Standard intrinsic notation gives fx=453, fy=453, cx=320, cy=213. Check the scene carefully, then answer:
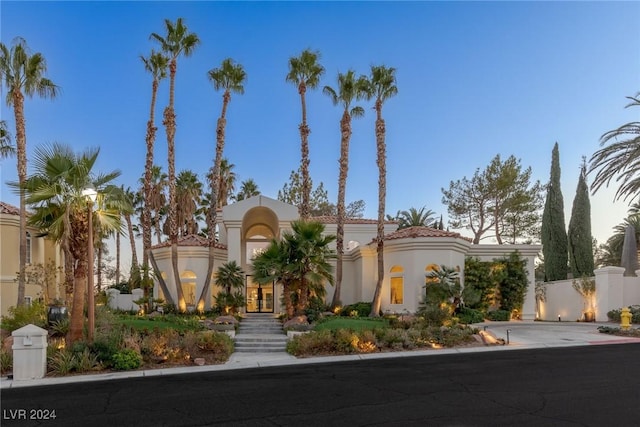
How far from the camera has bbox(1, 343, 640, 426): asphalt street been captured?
701 cm

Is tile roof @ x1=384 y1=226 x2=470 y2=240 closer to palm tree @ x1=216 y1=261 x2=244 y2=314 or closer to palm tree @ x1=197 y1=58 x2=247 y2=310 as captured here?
palm tree @ x1=216 y1=261 x2=244 y2=314

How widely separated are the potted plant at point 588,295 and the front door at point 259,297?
1858 cm

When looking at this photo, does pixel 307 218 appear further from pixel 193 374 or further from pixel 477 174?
pixel 477 174

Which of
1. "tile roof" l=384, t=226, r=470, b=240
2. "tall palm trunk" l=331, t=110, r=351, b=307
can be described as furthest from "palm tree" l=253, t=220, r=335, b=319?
"tile roof" l=384, t=226, r=470, b=240

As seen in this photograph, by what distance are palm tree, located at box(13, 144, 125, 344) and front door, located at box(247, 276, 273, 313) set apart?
613 inches

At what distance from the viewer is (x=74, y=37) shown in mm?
17672

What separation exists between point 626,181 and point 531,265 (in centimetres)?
771

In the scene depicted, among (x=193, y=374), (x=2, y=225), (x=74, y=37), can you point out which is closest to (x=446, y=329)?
(x=193, y=374)

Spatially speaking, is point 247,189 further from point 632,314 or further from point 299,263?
point 632,314

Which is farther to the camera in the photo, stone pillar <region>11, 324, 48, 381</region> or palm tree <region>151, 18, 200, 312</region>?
palm tree <region>151, 18, 200, 312</region>

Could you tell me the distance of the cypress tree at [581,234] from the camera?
33.3 meters

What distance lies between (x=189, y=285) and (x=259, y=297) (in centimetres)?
435

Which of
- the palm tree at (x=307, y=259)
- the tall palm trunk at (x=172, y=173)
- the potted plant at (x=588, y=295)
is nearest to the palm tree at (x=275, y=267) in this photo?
the palm tree at (x=307, y=259)

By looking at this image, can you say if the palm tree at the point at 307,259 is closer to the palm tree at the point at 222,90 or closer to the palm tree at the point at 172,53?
the palm tree at the point at 222,90
